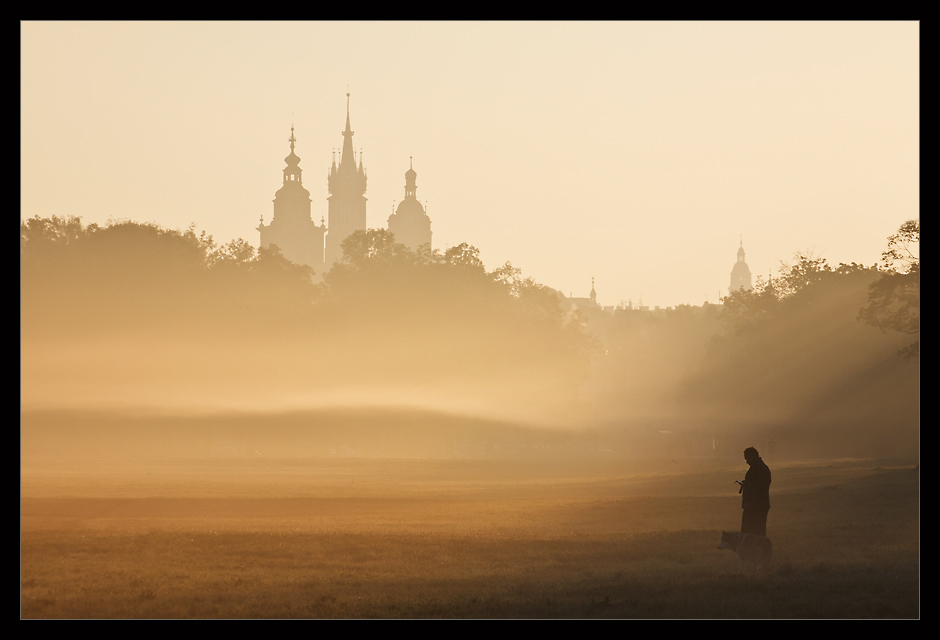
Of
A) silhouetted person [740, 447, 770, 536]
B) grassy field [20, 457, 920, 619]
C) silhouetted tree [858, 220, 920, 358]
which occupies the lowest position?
grassy field [20, 457, 920, 619]

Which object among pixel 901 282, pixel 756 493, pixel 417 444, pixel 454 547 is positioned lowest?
pixel 454 547

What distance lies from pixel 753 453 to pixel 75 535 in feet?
68.6

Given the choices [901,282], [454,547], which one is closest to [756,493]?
[454,547]

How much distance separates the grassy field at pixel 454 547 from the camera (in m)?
25.1

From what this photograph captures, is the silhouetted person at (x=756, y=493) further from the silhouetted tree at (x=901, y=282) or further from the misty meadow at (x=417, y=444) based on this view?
the silhouetted tree at (x=901, y=282)

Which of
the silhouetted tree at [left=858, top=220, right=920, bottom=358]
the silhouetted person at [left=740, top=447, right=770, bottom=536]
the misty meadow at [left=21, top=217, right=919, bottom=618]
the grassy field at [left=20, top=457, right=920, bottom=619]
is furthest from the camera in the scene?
the silhouetted tree at [left=858, top=220, right=920, bottom=358]

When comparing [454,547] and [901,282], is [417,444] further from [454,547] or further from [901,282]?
[454,547]

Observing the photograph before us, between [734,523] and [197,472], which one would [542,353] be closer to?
[197,472]

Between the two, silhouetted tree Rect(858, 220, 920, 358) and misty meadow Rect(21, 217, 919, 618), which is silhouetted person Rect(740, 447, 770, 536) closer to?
misty meadow Rect(21, 217, 919, 618)

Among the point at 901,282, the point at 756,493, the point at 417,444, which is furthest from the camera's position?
the point at 417,444

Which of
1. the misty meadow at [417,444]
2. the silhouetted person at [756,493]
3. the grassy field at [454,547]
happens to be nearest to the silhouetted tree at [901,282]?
the misty meadow at [417,444]

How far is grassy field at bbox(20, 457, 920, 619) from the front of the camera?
2511cm

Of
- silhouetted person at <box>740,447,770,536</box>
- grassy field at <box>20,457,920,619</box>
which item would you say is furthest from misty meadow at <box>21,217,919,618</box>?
silhouetted person at <box>740,447,770,536</box>

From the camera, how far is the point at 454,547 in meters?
32.8
